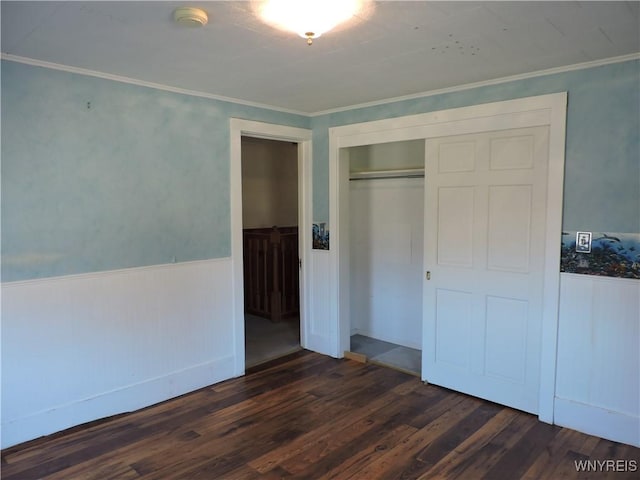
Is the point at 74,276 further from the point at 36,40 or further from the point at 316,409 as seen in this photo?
the point at 316,409

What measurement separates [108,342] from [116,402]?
454mm

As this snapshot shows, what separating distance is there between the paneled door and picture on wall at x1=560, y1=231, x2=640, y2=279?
172 millimetres

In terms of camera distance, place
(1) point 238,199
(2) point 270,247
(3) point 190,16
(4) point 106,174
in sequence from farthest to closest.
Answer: (2) point 270,247 < (1) point 238,199 < (4) point 106,174 < (3) point 190,16

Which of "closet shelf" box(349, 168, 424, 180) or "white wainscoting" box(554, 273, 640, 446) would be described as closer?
"white wainscoting" box(554, 273, 640, 446)

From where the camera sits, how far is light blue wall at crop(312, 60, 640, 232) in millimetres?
2752

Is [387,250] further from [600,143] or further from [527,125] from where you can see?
[600,143]

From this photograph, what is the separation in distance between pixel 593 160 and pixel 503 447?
6.34ft

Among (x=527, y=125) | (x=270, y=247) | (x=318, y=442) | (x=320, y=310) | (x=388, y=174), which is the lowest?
(x=318, y=442)

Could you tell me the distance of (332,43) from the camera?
2.47m

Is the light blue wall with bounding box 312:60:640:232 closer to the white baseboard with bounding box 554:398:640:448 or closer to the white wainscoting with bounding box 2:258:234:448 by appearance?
the white baseboard with bounding box 554:398:640:448

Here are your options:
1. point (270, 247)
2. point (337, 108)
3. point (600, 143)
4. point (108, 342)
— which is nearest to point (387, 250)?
point (337, 108)

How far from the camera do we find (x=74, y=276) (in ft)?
9.89

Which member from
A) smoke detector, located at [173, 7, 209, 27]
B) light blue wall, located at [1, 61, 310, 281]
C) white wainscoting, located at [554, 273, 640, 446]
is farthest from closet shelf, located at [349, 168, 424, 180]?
Answer: smoke detector, located at [173, 7, 209, 27]

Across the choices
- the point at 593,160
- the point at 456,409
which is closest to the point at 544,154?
the point at 593,160
